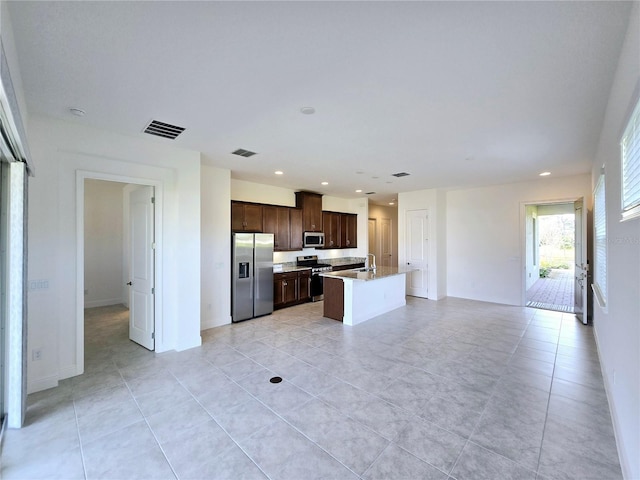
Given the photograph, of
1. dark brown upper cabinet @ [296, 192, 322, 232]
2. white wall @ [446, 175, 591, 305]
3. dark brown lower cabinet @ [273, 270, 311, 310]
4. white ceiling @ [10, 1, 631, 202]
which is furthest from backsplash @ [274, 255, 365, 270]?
white ceiling @ [10, 1, 631, 202]

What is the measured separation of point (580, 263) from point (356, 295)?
4292 millimetres

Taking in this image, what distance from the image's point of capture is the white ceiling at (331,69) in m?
1.60

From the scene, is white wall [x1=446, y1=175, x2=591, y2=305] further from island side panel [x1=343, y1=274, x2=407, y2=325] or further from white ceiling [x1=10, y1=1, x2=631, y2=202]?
white ceiling [x1=10, y1=1, x2=631, y2=202]

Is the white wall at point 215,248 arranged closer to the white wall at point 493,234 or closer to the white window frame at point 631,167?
the white window frame at point 631,167

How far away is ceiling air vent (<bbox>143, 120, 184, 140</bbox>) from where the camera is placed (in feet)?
10.3

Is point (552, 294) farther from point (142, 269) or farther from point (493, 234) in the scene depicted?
point (142, 269)

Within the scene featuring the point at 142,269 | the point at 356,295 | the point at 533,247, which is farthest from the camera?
the point at 533,247

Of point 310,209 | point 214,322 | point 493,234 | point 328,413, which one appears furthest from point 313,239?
point 328,413

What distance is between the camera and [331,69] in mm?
2092

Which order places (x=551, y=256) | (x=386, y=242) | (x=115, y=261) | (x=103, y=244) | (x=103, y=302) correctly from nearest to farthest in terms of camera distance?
(x=103, y=302)
(x=103, y=244)
(x=115, y=261)
(x=386, y=242)
(x=551, y=256)

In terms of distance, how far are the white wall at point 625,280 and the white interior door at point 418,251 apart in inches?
179

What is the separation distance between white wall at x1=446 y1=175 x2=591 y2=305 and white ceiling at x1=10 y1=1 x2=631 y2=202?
2.46 m

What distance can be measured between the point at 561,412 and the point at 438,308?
146 inches

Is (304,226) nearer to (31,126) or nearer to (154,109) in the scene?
(154,109)
